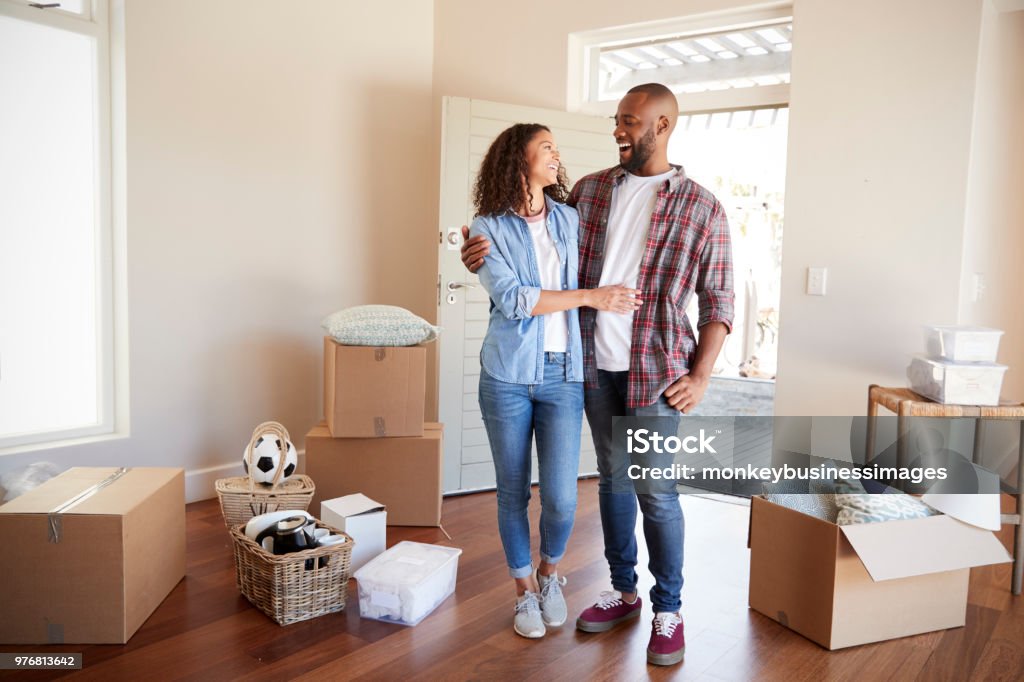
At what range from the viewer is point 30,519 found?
86.5 inches

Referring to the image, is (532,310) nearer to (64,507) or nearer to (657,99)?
(657,99)

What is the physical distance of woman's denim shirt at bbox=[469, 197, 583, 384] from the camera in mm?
2082

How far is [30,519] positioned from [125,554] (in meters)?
0.26

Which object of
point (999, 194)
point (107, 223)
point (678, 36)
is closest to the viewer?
point (107, 223)

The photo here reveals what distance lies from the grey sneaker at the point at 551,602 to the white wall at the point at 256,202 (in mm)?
1957

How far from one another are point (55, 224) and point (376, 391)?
1.46 m

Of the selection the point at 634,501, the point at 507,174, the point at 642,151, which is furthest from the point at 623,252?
the point at 634,501

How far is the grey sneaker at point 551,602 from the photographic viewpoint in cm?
240

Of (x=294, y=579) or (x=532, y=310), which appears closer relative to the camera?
(x=532, y=310)

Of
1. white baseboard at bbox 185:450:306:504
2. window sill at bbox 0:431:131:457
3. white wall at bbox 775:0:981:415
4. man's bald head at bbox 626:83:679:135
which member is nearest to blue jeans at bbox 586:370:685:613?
man's bald head at bbox 626:83:679:135

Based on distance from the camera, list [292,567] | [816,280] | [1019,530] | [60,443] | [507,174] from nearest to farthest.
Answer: [507,174] → [292,567] → [1019,530] → [60,443] → [816,280]

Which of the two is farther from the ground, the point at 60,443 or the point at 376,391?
the point at 376,391

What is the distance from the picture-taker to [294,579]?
2404mm

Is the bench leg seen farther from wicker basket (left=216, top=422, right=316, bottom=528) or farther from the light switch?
wicker basket (left=216, top=422, right=316, bottom=528)
